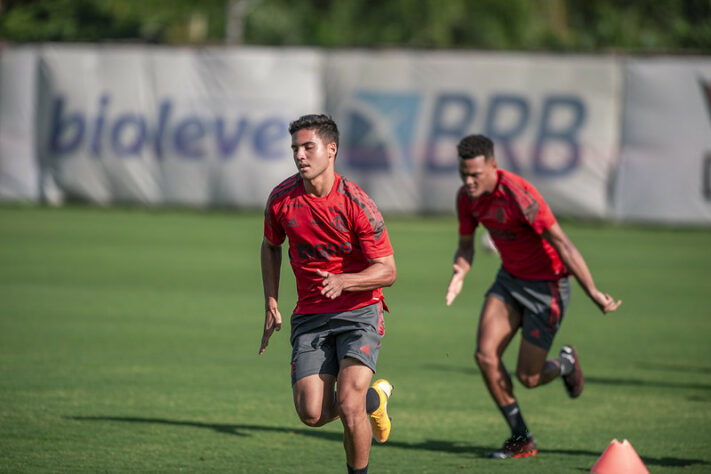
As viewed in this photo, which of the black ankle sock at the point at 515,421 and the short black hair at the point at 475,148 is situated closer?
the black ankle sock at the point at 515,421

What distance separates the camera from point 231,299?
50.0ft

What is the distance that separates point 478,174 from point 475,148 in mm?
191

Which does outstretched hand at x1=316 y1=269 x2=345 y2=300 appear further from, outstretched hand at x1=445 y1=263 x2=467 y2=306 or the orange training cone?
outstretched hand at x1=445 y1=263 x2=467 y2=306

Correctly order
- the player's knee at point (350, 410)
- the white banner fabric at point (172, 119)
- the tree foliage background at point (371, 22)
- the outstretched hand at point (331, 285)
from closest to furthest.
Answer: the outstretched hand at point (331, 285), the player's knee at point (350, 410), the white banner fabric at point (172, 119), the tree foliage background at point (371, 22)

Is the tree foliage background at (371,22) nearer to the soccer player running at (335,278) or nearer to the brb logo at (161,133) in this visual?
the brb logo at (161,133)

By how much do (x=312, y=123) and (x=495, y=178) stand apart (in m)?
2.10

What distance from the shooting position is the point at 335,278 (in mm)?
6195

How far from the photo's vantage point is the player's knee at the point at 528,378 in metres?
8.27

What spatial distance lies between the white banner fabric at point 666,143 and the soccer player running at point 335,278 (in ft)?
60.3

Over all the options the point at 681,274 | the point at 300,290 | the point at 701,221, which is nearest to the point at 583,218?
the point at 701,221

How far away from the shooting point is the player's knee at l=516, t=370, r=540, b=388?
8.27m

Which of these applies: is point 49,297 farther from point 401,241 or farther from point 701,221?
point 701,221

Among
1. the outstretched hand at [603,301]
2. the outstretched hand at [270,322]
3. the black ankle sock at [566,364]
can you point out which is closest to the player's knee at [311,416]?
the outstretched hand at [270,322]

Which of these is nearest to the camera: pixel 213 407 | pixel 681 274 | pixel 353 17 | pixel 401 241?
pixel 213 407
